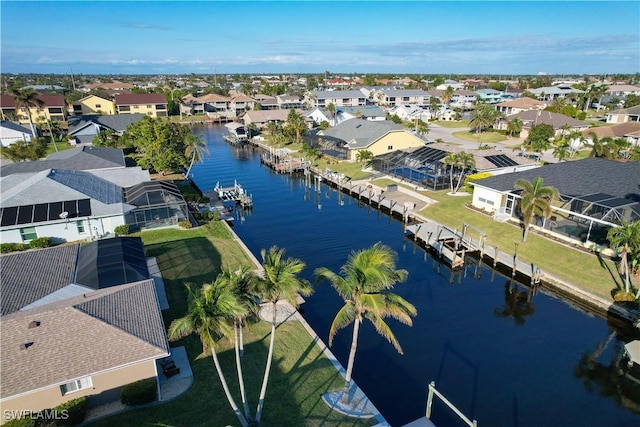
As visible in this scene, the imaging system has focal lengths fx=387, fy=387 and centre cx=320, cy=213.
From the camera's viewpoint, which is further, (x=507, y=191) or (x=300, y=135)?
(x=300, y=135)

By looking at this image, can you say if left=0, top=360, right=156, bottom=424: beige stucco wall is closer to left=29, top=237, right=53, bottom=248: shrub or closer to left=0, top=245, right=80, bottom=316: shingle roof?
left=0, top=245, right=80, bottom=316: shingle roof

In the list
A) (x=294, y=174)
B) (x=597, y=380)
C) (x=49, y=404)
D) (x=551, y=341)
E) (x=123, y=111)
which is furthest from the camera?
(x=123, y=111)

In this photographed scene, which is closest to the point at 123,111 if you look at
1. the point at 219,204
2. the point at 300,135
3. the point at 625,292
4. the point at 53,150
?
the point at 53,150

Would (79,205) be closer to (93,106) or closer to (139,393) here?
(139,393)

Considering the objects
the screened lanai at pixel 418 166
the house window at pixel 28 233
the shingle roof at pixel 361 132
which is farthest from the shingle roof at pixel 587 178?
the house window at pixel 28 233

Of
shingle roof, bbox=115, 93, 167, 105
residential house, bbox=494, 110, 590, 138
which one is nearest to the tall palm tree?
residential house, bbox=494, 110, 590, 138

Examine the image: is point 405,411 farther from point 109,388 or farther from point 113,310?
point 113,310

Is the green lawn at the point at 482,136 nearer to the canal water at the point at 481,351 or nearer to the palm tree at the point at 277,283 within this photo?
the canal water at the point at 481,351
